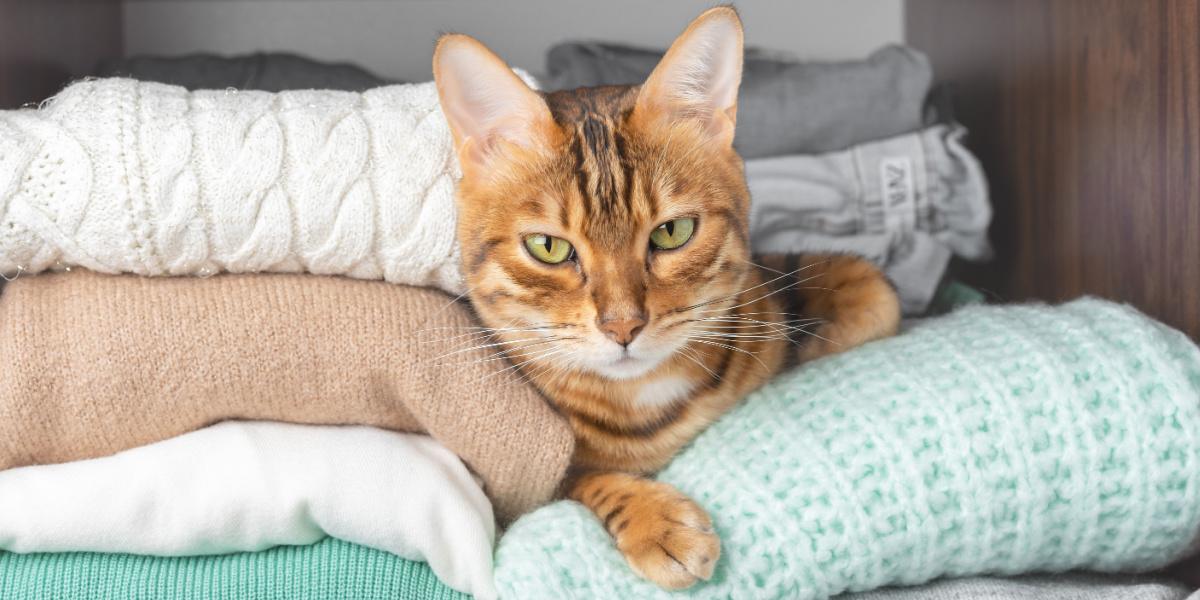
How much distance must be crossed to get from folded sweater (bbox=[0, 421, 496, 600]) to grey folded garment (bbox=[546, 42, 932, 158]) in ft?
2.28

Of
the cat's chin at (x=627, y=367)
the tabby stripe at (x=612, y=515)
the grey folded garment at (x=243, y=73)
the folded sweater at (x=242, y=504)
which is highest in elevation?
the grey folded garment at (x=243, y=73)

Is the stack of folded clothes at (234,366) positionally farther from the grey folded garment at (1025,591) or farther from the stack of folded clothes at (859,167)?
the stack of folded clothes at (859,167)

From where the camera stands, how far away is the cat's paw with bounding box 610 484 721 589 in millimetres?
799

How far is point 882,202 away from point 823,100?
16 cm

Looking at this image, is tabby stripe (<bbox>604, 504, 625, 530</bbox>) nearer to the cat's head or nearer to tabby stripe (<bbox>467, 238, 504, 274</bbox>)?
the cat's head

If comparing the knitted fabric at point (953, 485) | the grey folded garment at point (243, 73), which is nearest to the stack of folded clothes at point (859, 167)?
the grey folded garment at point (243, 73)

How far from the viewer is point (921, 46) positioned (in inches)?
66.5

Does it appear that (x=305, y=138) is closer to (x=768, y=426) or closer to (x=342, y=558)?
(x=342, y=558)

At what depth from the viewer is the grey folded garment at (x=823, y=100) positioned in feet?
4.35

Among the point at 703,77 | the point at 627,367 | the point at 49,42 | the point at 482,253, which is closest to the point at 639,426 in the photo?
the point at 627,367

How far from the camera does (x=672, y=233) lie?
93cm

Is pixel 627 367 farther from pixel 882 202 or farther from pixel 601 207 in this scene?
pixel 882 202

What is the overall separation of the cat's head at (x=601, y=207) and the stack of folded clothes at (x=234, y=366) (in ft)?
0.16

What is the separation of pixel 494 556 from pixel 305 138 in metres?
0.40
